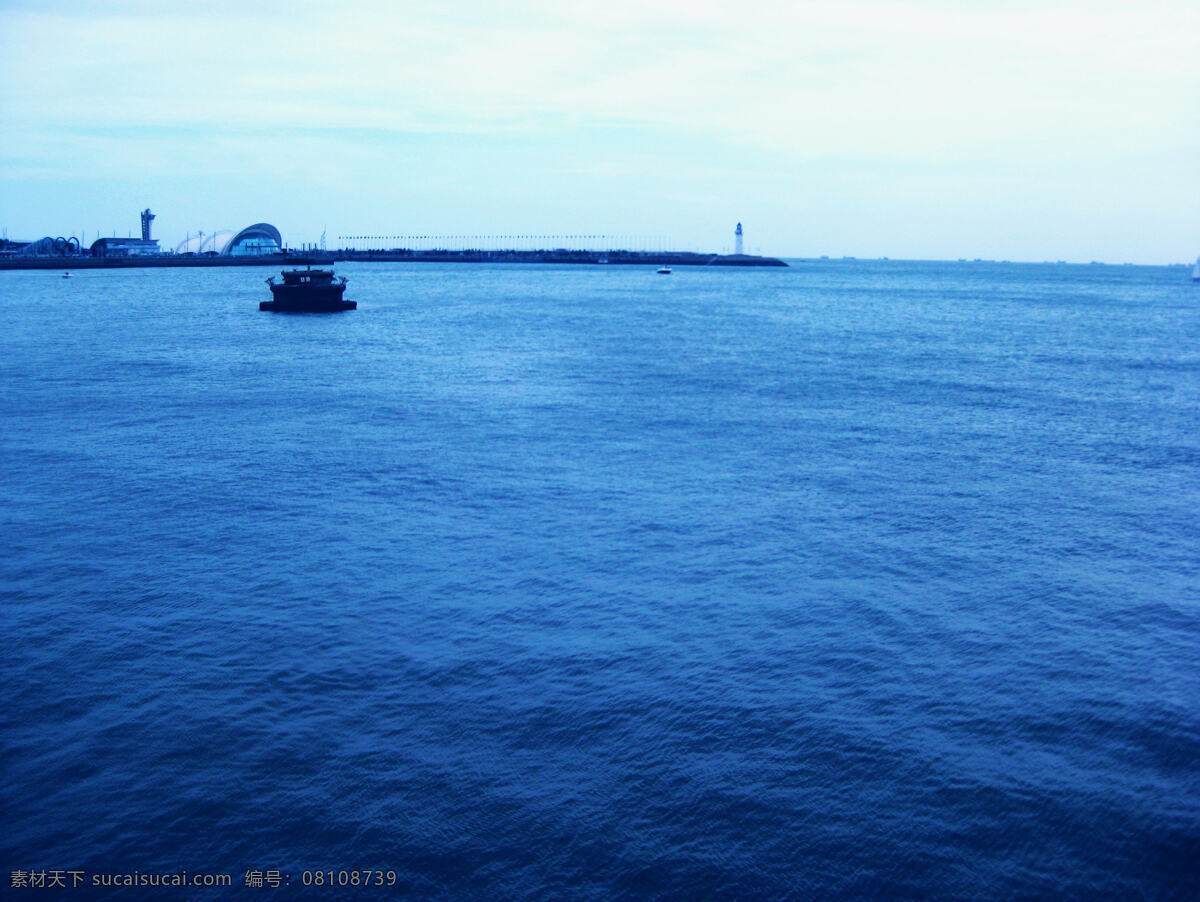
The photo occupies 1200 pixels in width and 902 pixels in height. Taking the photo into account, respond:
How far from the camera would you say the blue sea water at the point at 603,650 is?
39.1ft

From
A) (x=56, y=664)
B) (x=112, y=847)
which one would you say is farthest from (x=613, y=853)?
(x=56, y=664)

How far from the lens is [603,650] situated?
55.9 ft

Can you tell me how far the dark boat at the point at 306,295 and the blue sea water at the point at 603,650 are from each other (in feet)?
171

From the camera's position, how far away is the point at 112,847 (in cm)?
1172

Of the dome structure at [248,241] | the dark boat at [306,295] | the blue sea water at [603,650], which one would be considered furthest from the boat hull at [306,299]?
the dome structure at [248,241]

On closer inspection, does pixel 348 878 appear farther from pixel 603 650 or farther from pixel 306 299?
pixel 306 299

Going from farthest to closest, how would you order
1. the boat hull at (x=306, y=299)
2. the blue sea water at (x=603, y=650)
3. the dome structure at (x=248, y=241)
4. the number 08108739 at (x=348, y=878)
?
the dome structure at (x=248, y=241), the boat hull at (x=306, y=299), the blue sea water at (x=603, y=650), the number 08108739 at (x=348, y=878)

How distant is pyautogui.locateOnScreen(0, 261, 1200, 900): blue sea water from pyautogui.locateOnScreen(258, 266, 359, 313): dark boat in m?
52.0

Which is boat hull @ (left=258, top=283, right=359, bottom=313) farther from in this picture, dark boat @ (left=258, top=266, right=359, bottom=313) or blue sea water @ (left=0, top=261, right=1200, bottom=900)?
blue sea water @ (left=0, top=261, right=1200, bottom=900)

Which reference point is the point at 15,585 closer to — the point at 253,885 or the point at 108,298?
the point at 253,885

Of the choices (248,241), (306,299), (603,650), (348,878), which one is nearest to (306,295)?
(306,299)

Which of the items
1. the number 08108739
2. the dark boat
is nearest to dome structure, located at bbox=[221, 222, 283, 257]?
the dark boat

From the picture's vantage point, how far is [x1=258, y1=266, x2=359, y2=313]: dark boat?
8919 centimetres

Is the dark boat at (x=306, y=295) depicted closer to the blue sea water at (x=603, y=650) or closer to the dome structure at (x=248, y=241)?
the blue sea water at (x=603, y=650)
